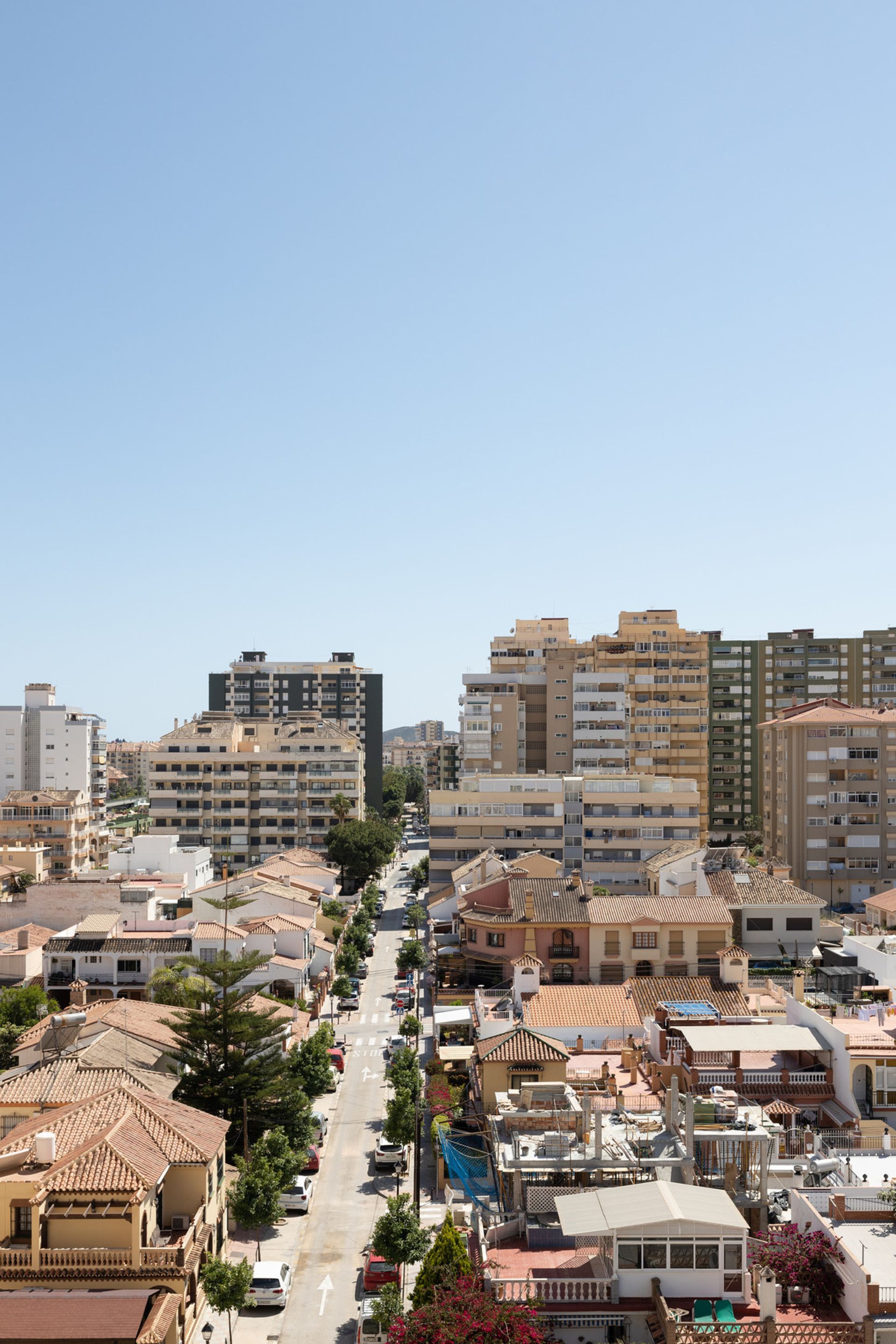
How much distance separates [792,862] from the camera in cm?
8044

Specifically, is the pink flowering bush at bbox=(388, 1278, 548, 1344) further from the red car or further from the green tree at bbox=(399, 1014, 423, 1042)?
the green tree at bbox=(399, 1014, 423, 1042)

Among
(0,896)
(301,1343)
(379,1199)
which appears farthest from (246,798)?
(301,1343)

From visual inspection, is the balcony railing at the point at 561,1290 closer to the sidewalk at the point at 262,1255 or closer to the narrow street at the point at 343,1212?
the narrow street at the point at 343,1212

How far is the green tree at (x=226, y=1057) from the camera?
3616 centimetres

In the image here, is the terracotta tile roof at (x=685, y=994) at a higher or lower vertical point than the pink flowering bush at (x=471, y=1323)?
higher

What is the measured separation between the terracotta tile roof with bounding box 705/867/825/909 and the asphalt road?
17776 millimetres

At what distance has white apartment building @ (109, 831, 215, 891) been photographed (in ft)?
259

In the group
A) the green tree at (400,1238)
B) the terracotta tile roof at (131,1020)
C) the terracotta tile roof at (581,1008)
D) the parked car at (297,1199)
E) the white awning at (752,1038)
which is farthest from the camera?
the terracotta tile roof at (581,1008)

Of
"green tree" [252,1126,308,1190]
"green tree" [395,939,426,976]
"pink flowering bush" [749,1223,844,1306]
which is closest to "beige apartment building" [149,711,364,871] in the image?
"green tree" [395,939,426,976]

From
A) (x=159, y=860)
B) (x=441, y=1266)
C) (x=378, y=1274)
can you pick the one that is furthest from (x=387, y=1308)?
(x=159, y=860)

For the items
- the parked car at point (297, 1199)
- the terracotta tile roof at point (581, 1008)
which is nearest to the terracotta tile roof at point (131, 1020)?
the parked car at point (297, 1199)

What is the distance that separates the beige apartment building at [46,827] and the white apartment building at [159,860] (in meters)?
17.8

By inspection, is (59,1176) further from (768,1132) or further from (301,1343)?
(768,1132)

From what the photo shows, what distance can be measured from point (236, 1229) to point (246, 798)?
68.9 meters
